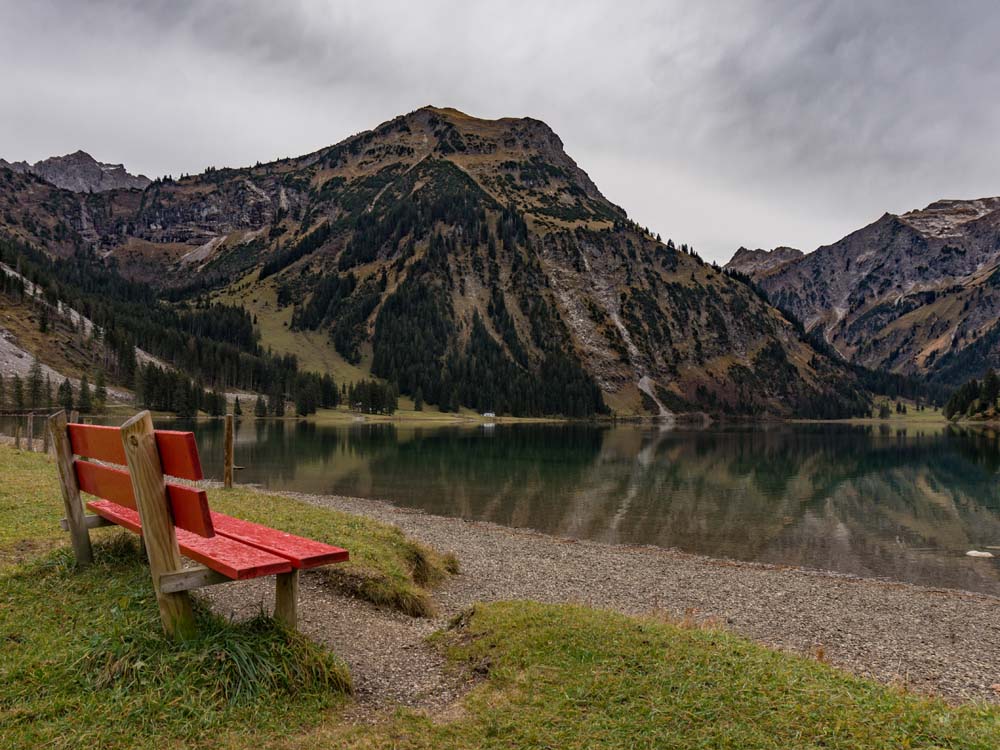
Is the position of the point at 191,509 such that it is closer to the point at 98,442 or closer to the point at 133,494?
the point at 133,494

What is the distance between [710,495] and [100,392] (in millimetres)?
142244

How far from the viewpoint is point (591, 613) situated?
1106cm

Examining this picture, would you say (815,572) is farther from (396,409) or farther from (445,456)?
(396,409)

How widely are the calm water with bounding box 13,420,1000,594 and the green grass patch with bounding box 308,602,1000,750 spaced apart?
24.4m

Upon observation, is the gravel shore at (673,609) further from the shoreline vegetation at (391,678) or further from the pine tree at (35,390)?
the pine tree at (35,390)

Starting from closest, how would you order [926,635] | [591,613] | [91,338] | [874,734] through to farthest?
[874,734], [591,613], [926,635], [91,338]

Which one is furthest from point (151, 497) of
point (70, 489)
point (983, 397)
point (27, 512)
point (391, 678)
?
point (983, 397)

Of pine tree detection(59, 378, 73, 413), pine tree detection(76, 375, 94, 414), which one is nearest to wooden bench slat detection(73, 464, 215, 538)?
pine tree detection(59, 378, 73, 413)

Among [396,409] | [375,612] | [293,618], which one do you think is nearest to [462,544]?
[375,612]

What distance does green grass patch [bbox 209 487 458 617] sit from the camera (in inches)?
540

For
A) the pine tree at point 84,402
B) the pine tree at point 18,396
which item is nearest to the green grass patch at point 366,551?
the pine tree at point 18,396

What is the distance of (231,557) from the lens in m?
7.36

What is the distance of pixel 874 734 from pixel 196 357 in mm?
200850

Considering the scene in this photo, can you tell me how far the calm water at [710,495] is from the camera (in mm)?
32906
